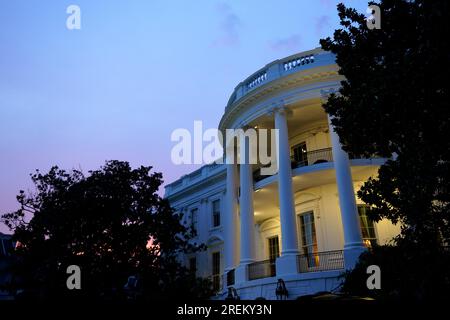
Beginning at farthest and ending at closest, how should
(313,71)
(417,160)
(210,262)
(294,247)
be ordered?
(210,262)
(313,71)
(294,247)
(417,160)

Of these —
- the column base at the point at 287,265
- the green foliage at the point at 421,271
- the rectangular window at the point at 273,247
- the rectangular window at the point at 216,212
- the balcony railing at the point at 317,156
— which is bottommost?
the green foliage at the point at 421,271

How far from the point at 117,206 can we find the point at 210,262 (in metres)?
10.9

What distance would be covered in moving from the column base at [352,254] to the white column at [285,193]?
2.04 m

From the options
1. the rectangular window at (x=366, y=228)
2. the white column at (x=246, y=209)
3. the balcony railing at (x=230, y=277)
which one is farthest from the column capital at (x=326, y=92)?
the balcony railing at (x=230, y=277)

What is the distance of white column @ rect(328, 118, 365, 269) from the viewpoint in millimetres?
14202

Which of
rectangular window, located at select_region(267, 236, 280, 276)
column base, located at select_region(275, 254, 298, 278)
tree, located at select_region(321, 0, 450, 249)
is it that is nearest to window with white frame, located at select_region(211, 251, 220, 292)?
rectangular window, located at select_region(267, 236, 280, 276)

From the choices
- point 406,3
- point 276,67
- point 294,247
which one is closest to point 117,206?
point 294,247

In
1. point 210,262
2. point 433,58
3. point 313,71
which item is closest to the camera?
point 433,58

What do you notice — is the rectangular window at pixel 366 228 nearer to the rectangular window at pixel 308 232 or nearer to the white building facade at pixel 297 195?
the white building facade at pixel 297 195

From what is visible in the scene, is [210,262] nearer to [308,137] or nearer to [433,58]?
[308,137]

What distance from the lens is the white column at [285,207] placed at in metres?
15.2

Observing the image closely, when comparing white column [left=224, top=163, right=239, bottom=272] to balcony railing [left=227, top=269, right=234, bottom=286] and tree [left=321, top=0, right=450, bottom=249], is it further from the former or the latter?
tree [left=321, top=0, right=450, bottom=249]

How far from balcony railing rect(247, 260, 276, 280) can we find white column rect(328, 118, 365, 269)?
12.1 feet

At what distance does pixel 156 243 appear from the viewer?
1911cm
